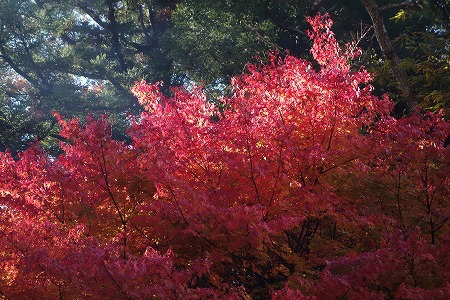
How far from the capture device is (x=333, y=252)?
6.81 m

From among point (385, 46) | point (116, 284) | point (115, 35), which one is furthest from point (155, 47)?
point (116, 284)

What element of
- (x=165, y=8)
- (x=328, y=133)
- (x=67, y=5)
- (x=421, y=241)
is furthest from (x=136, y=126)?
(x=67, y=5)

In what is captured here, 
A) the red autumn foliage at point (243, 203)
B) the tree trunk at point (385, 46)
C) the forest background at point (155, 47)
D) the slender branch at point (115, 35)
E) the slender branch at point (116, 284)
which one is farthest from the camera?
the slender branch at point (115, 35)

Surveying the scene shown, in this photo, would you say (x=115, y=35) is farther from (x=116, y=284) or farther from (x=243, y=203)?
(x=116, y=284)

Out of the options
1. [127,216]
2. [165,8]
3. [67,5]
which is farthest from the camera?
[67,5]

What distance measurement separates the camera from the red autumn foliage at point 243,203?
504 centimetres

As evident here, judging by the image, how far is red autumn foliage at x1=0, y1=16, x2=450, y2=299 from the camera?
16.5 feet

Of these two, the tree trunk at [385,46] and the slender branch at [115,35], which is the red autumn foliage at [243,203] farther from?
the slender branch at [115,35]

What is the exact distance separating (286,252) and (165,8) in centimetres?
1966

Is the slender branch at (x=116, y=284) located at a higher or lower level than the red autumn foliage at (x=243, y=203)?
lower

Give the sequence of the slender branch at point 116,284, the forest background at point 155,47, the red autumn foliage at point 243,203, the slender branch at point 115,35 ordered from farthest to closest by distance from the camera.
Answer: the slender branch at point 115,35
the forest background at point 155,47
the red autumn foliage at point 243,203
the slender branch at point 116,284

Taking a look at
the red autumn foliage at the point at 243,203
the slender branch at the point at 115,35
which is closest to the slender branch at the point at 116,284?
the red autumn foliage at the point at 243,203

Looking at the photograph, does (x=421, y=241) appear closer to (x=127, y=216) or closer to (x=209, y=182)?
(x=209, y=182)

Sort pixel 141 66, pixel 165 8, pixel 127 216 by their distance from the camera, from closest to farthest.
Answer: pixel 127 216, pixel 165 8, pixel 141 66
